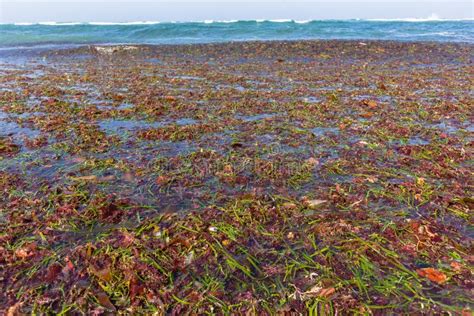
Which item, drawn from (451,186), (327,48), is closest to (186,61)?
(327,48)

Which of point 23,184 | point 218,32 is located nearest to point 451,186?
point 23,184

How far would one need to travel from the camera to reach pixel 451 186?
453 centimetres

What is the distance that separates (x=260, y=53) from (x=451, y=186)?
58.2 feet

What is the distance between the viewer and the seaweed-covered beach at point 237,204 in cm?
289

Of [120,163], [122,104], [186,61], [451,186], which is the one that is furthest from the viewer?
[186,61]

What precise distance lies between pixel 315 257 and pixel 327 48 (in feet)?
67.8

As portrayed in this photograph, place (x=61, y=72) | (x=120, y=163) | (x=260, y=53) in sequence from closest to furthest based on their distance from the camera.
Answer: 1. (x=120, y=163)
2. (x=61, y=72)
3. (x=260, y=53)

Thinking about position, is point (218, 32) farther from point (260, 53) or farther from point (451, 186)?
Result: point (451, 186)

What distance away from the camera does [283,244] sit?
11.5 ft

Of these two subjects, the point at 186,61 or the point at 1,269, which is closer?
the point at 1,269

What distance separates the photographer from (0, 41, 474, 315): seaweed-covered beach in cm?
289

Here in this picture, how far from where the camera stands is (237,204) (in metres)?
4.19

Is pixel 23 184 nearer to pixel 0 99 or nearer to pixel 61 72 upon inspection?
pixel 0 99

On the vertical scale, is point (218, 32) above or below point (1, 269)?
above
